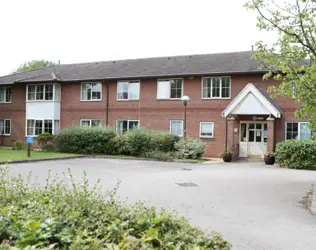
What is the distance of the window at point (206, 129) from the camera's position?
2380 centimetres

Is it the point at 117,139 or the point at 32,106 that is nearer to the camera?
the point at 117,139

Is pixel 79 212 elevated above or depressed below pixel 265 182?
above

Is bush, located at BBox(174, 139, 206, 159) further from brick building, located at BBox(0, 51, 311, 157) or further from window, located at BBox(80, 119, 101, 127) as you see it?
window, located at BBox(80, 119, 101, 127)

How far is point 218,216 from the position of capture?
7.24 metres

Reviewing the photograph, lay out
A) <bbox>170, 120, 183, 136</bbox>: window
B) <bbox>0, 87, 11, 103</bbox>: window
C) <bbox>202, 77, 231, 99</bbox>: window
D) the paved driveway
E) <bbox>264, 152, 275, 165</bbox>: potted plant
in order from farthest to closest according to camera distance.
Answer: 1. <bbox>0, 87, 11, 103</bbox>: window
2. <bbox>170, 120, 183, 136</bbox>: window
3. <bbox>202, 77, 231, 99</bbox>: window
4. <bbox>264, 152, 275, 165</bbox>: potted plant
5. the paved driveway

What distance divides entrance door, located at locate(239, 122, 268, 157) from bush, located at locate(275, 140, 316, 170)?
4136 millimetres

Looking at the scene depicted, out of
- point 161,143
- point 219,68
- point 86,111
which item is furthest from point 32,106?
point 219,68

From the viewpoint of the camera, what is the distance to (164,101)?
25.3m

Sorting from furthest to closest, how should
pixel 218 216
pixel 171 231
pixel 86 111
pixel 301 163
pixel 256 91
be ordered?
pixel 86 111 → pixel 256 91 → pixel 301 163 → pixel 218 216 → pixel 171 231

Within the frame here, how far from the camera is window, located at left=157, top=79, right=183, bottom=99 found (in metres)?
24.9

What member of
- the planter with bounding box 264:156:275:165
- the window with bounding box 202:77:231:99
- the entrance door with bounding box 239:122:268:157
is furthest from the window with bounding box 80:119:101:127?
the planter with bounding box 264:156:275:165

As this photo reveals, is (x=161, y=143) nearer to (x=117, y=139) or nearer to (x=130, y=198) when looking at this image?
(x=117, y=139)

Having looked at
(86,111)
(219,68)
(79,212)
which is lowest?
(79,212)

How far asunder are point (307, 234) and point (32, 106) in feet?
87.4
